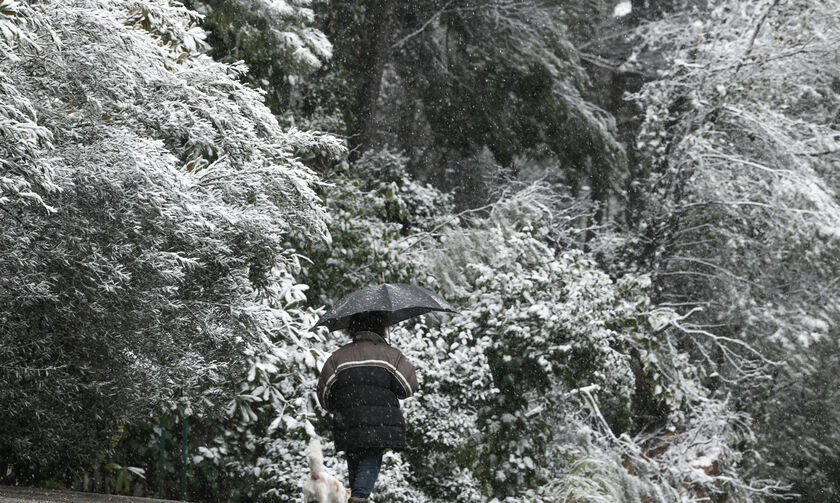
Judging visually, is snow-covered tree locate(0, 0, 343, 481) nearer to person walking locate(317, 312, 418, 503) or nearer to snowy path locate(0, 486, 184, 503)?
snowy path locate(0, 486, 184, 503)

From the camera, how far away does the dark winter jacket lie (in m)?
4.90

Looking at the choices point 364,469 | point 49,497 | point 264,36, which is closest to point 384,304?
point 364,469

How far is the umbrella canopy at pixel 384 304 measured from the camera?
510 centimetres

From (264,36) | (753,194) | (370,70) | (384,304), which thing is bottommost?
(384,304)

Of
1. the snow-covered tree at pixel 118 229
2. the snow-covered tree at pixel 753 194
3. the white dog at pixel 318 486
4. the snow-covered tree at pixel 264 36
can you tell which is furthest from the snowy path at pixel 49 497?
the snow-covered tree at pixel 753 194

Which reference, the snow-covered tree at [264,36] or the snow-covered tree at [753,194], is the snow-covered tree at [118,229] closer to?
the snow-covered tree at [264,36]

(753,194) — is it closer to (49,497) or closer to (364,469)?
(364,469)

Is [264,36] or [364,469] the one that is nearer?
[364,469]

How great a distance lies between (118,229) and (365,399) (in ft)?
5.26

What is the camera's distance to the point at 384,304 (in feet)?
16.8

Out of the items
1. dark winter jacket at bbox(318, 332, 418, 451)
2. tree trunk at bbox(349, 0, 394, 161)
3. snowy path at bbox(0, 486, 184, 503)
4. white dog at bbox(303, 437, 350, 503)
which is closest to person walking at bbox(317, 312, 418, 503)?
dark winter jacket at bbox(318, 332, 418, 451)

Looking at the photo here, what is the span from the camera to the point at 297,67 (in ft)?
31.9

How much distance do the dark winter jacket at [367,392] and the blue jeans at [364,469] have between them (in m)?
0.08

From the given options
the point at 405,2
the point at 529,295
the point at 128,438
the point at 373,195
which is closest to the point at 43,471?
the point at 128,438
